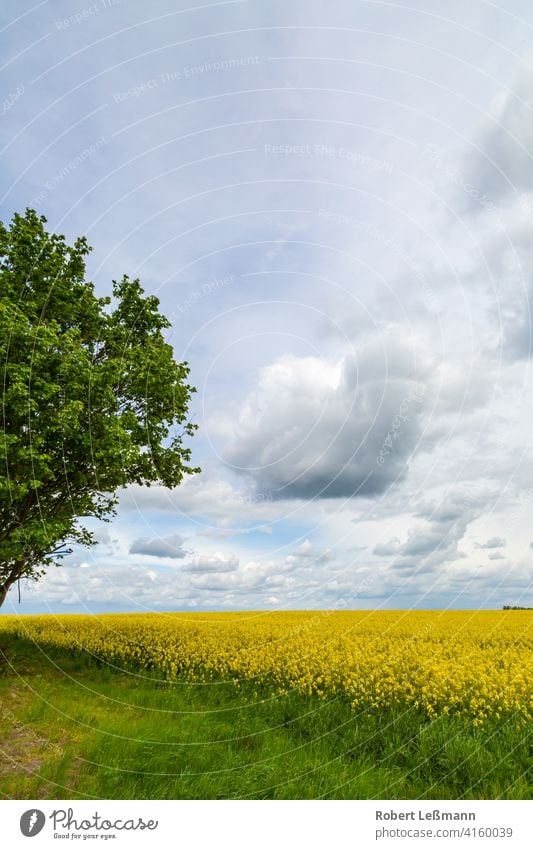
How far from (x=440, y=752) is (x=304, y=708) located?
424cm

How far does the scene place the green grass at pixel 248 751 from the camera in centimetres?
909

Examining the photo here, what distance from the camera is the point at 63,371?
15508 mm

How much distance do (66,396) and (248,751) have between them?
36.8 feet

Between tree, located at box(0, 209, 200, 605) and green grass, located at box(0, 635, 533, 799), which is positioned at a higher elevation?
tree, located at box(0, 209, 200, 605)

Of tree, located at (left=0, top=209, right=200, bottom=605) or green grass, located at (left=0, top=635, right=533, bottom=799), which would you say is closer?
green grass, located at (left=0, top=635, right=533, bottom=799)

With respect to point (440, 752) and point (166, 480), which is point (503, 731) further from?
point (166, 480)

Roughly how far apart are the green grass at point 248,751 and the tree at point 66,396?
5.51m

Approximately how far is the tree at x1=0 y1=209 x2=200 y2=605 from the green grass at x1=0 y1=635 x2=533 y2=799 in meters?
5.51

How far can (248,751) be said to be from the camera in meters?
11.2

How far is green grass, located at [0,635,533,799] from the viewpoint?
909 centimetres

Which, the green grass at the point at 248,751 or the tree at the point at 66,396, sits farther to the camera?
the tree at the point at 66,396

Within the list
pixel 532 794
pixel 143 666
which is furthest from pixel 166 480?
pixel 532 794

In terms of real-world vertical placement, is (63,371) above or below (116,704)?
above
